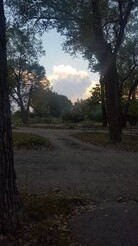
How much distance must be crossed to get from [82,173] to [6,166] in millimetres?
6383

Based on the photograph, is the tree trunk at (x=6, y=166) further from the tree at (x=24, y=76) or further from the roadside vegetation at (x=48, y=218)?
the tree at (x=24, y=76)

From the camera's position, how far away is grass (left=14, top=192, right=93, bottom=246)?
7383 mm

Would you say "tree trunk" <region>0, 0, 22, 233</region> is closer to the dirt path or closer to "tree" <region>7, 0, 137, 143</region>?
the dirt path

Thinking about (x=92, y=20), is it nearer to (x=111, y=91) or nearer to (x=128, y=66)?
(x=111, y=91)

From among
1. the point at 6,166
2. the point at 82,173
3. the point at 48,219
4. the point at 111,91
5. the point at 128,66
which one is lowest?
the point at 48,219

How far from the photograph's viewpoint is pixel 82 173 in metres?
13.8

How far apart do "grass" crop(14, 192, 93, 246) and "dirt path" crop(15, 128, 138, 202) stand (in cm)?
103

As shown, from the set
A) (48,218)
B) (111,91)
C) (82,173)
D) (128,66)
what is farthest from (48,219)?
(128,66)

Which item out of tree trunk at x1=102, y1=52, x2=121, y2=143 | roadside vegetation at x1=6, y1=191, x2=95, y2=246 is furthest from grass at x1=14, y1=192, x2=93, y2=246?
tree trunk at x1=102, y1=52, x2=121, y2=143

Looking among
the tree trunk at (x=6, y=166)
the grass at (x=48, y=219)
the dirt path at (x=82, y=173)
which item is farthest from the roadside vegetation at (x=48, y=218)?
the dirt path at (x=82, y=173)

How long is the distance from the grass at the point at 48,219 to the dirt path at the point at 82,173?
3.38 feet

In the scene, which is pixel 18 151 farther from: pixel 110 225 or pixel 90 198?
pixel 110 225

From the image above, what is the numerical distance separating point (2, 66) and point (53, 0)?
1781cm

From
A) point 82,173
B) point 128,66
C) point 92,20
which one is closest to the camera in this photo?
point 82,173
